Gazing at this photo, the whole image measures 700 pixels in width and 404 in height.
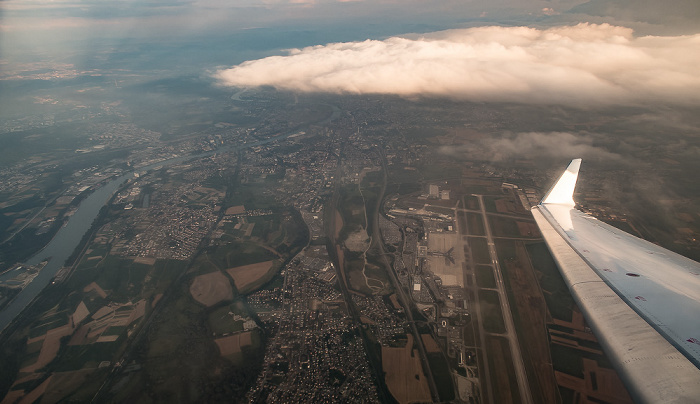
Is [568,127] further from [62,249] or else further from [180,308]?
[62,249]

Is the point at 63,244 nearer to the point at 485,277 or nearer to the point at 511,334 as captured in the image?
the point at 485,277

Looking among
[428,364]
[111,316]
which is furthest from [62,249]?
[428,364]

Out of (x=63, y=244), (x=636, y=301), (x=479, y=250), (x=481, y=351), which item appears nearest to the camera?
(x=636, y=301)

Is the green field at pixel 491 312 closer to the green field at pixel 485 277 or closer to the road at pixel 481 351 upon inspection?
the road at pixel 481 351

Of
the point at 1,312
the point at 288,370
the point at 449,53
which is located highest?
the point at 449,53

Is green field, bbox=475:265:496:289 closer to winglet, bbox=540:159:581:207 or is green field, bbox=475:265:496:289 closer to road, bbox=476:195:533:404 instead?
road, bbox=476:195:533:404

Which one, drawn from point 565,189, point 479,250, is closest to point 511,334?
point 479,250
